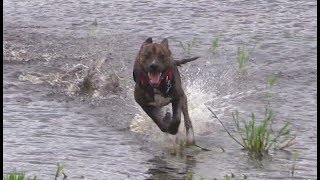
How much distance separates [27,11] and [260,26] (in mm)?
3869

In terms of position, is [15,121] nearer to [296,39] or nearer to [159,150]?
[159,150]

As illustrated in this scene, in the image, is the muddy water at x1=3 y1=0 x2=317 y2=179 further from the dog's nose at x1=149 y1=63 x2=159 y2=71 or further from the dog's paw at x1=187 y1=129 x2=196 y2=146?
the dog's nose at x1=149 y1=63 x2=159 y2=71

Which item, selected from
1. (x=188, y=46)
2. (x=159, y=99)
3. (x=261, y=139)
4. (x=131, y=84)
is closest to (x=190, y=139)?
(x=159, y=99)

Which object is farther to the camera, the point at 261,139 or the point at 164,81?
the point at 164,81

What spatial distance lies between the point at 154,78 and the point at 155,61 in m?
0.16

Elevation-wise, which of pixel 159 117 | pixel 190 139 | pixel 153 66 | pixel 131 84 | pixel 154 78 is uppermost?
pixel 153 66

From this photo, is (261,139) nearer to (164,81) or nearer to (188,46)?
(164,81)

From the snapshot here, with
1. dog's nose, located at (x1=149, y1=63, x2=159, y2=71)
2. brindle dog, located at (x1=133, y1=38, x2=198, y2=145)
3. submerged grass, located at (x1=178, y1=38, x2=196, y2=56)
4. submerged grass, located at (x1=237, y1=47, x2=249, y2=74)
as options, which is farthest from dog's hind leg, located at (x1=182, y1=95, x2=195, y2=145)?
submerged grass, located at (x1=178, y1=38, x2=196, y2=56)

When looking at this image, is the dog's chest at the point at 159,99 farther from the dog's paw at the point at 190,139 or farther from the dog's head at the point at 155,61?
the dog's paw at the point at 190,139

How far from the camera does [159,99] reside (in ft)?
31.8

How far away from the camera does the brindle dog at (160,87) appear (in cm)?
945

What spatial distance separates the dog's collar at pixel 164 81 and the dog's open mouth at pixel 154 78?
0.05m

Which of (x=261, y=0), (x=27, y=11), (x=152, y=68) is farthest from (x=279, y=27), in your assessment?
(x=152, y=68)

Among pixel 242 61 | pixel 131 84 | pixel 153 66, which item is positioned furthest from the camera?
pixel 131 84
